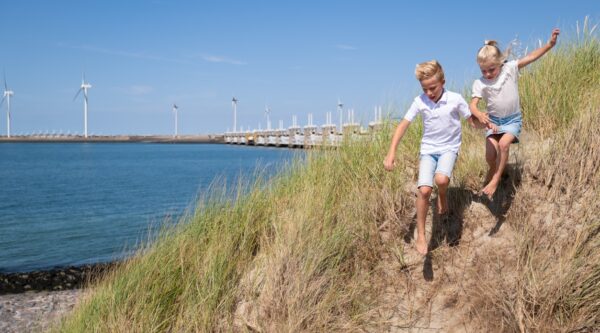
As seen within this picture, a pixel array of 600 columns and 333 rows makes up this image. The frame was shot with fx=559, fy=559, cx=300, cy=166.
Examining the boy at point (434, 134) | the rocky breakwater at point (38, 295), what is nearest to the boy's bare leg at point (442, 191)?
the boy at point (434, 134)

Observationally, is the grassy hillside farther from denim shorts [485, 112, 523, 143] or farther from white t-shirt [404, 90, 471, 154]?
white t-shirt [404, 90, 471, 154]

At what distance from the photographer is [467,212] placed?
539 cm

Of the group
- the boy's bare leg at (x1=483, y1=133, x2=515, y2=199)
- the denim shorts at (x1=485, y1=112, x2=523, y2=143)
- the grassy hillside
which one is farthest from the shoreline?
the denim shorts at (x1=485, y1=112, x2=523, y2=143)

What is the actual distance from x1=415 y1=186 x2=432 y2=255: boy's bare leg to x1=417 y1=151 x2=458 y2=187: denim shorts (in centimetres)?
7

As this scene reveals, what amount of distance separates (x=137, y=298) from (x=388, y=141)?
3.44m

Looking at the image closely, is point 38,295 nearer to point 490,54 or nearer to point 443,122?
point 443,122

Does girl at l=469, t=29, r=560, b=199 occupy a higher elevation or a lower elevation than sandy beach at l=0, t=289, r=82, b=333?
higher

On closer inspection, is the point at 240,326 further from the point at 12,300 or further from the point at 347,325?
the point at 12,300

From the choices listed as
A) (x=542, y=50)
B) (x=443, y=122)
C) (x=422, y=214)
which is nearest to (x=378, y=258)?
(x=422, y=214)

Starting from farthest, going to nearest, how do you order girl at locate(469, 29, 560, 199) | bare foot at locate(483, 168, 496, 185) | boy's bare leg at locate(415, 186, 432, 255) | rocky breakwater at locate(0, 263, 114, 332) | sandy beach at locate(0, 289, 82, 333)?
rocky breakwater at locate(0, 263, 114, 332), sandy beach at locate(0, 289, 82, 333), bare foot at locate(483, 168, 496, 185), girl at locate(469, 29, 560, 199), boy's bare leg at locate(415, 186, 432, 255)

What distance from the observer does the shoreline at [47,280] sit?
10180 millimetres

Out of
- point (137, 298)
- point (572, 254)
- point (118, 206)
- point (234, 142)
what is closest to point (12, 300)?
point (137, 298)

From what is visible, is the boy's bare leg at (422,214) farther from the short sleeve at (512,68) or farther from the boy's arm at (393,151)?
the short sleeve at (512,68)

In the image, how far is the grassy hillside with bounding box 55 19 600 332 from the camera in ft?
14.6
